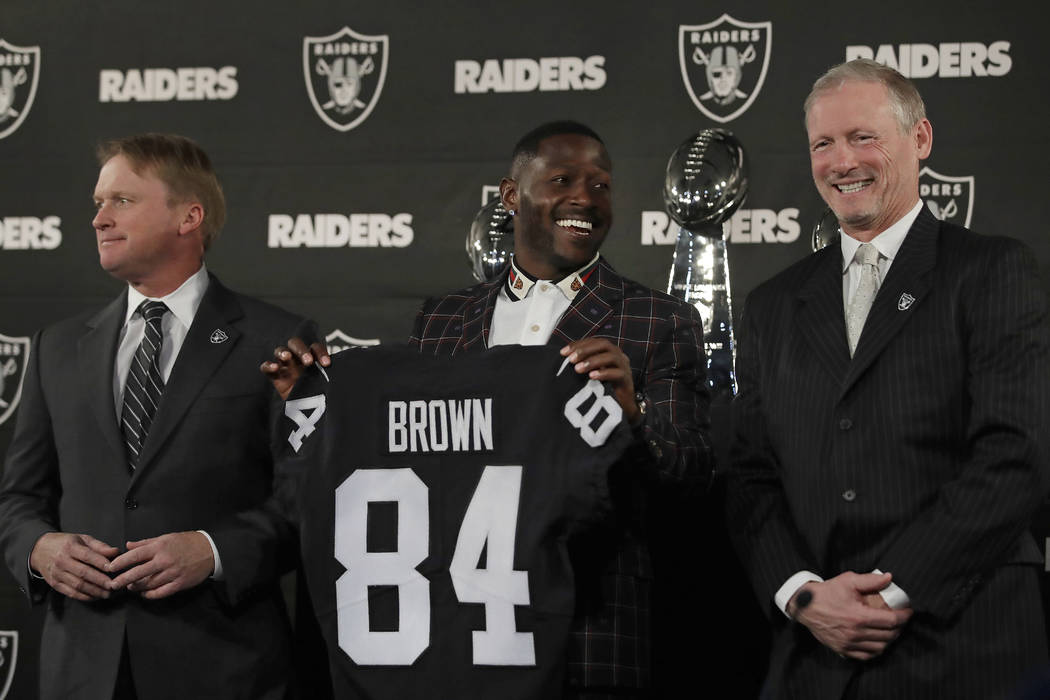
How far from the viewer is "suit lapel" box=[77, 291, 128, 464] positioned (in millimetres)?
2150

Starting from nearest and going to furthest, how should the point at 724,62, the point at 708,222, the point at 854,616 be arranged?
1. the point at 854,616
2. the point at 708,222
3. the point at 724,62

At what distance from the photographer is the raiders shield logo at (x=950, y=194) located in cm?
327

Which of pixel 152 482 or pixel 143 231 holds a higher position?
pixel 143 231

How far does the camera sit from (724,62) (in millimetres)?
3441

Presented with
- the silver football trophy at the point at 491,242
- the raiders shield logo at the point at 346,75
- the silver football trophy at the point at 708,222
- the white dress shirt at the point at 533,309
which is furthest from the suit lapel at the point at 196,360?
the raiders shield logo at the point at 346,75

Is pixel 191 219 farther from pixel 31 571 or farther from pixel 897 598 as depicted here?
pixel 897 598

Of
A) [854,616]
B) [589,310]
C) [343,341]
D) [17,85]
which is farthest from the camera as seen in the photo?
[17,85]

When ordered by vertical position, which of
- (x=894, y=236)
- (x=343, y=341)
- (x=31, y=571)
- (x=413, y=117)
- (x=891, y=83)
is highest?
(x=413, y=117)

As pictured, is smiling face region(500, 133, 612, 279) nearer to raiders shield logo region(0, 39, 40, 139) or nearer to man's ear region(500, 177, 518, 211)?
man's ear region(500, 177, 518, 211)

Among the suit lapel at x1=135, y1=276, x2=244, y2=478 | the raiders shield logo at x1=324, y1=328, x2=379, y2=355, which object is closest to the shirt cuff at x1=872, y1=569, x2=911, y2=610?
the suit lapel at x1=135, y1=276, x2=244, y2=478

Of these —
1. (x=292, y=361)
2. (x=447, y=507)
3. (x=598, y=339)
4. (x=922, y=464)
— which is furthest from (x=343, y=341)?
(x=922, y=464)

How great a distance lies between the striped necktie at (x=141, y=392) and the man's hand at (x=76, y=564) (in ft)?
0.53

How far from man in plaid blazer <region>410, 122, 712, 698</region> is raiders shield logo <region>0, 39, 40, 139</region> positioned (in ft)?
7.38

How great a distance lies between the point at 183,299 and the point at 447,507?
0.80 m
